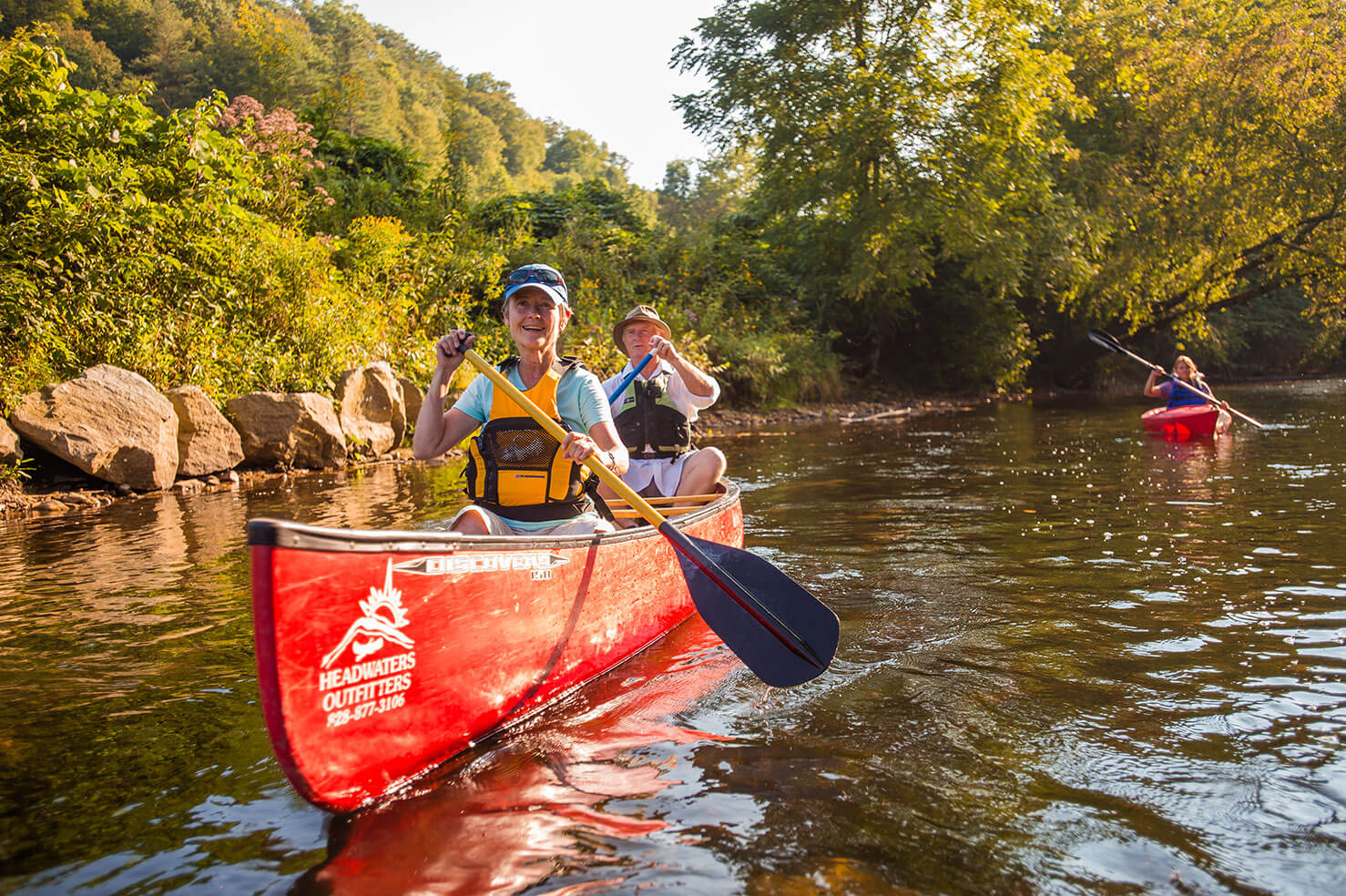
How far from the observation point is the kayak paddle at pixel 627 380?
17.8 feet

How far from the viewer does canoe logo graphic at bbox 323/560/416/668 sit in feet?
7.70

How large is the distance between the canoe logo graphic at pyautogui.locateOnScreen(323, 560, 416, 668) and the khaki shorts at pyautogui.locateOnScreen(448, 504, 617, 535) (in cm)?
93

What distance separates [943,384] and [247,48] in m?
31.3

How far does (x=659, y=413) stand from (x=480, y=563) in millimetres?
2939

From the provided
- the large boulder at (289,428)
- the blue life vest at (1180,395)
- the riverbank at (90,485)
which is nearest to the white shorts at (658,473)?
the riverbank at (90,485)

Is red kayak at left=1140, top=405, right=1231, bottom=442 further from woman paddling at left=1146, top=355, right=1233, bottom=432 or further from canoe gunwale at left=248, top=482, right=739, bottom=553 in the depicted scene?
canoe gunwale at left=248, top=482, right=739, bottom=553

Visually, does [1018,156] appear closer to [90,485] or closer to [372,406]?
[372,406]

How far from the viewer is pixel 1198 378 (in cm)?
1337

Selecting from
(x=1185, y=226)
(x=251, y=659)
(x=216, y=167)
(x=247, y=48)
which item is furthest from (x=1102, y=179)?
(x=247, y=48)

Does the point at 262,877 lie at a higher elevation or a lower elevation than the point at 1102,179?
lower

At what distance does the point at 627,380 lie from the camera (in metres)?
5.55

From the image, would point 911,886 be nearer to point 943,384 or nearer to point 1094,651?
point 1094,651

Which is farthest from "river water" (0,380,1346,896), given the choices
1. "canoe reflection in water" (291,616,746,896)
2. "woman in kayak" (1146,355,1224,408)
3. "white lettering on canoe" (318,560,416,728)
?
"woman in kayak" (1146,355,1224,408)

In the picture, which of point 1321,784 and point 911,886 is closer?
point 911,886
